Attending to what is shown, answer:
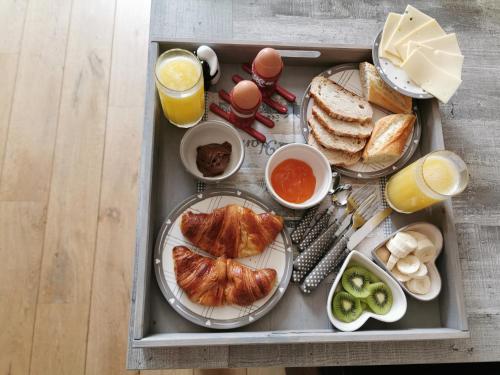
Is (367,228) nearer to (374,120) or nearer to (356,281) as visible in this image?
(356,281)

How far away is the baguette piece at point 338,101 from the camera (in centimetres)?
103

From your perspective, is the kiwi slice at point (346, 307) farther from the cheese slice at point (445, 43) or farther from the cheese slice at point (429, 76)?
the cheese slice at point (445, 43)

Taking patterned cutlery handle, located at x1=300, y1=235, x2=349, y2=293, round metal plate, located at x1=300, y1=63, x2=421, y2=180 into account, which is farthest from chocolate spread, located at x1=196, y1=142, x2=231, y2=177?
patterned cutlery handle, located at x1=300, y1=235, x2=349, y2=293

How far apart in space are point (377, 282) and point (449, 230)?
22 centimetres

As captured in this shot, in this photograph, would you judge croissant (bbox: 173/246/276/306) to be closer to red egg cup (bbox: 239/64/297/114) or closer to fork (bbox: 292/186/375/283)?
fork (bbox: 292/186/375/283)

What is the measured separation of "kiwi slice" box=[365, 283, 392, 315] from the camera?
908 mm

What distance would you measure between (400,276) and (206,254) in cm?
46

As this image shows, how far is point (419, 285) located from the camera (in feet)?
3.06

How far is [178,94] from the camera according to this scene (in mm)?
913

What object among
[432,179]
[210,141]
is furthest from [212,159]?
[432,179]

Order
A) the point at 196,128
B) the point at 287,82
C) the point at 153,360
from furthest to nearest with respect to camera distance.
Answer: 1. the point at 287,82
2. the point at 196,128
3. the point at 153,360

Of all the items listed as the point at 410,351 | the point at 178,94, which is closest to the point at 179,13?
the point at 178,94

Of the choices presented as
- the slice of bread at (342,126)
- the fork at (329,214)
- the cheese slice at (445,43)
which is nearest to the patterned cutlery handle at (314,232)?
the fork at (329,214)

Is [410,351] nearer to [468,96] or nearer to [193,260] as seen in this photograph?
[193,260]
